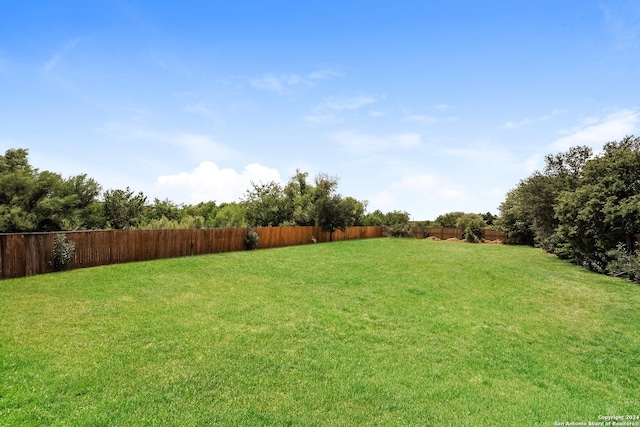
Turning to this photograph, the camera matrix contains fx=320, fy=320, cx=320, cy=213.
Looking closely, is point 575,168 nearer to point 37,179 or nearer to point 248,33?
point 248,33

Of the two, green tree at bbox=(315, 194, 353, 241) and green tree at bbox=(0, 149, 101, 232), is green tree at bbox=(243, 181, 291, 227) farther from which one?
green tree at bbox=(0, 149, 101, 232)

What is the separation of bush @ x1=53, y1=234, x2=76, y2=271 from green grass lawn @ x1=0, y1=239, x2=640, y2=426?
112 centimetres

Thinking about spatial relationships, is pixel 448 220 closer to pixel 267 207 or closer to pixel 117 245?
pixel 267 207

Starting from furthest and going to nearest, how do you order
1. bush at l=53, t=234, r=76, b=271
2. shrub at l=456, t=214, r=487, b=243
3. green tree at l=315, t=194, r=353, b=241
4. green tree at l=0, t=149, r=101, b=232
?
shrub at l=456, t=214, r=487, b=243 < green tree at l=315, t=194, r=353, b=241 < green tree at l=0, t=149, r=101, b=232 < bush at l=53, t=234, r=76, b=271

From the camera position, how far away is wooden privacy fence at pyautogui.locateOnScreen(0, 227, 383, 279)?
29.0 ft

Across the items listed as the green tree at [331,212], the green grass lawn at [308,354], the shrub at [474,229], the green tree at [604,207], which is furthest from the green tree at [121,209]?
the shrub at [474,229]

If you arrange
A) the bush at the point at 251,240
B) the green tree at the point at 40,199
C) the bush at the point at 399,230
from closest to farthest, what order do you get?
1. the green tree at the point at 40,199
2. the bush at the point at 251,240
3. the bush at the point at 399,230

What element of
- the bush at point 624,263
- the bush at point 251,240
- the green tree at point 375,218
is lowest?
the bush at point 624,263

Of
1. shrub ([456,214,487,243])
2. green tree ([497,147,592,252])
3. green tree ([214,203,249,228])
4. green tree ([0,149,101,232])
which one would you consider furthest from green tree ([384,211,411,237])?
green tree ([0,149,101,232])

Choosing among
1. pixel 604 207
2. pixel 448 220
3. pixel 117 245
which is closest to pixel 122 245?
pixel 117 245

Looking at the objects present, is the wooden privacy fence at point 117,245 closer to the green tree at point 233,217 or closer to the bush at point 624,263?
the green tree at point 233,217

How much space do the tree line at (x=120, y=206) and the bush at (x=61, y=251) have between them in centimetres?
517

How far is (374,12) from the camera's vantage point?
390 inches

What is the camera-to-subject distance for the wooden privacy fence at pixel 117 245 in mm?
8852
